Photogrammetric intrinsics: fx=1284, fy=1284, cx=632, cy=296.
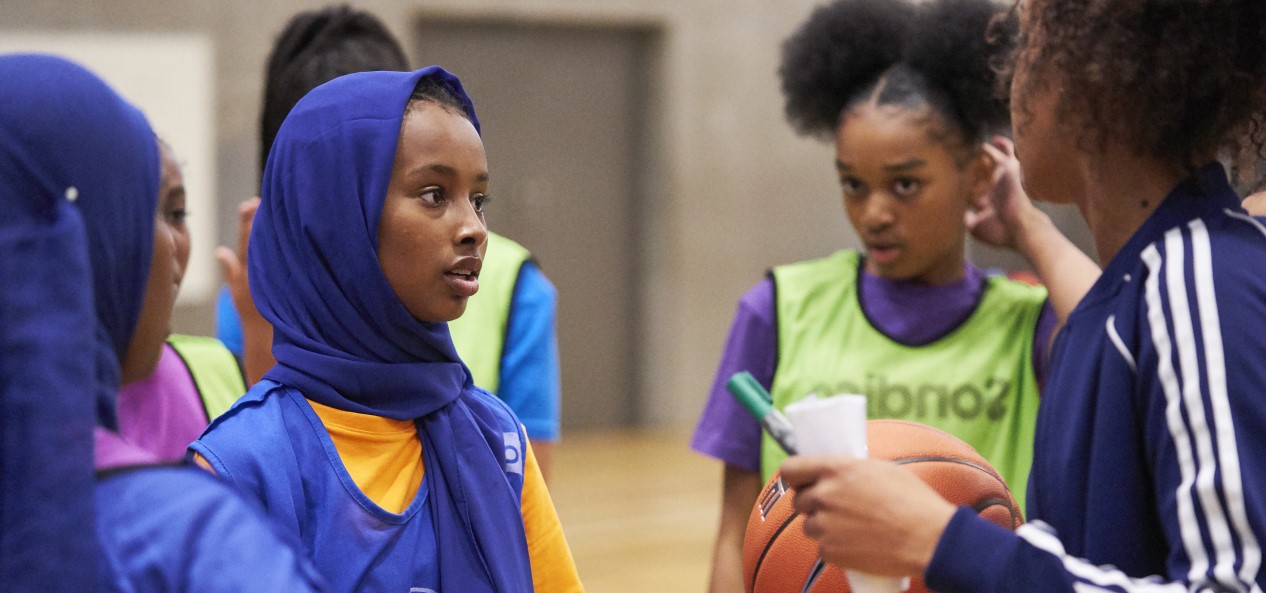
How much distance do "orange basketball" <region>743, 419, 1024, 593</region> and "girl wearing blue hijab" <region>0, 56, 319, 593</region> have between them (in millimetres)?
849

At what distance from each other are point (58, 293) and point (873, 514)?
2.49 ft

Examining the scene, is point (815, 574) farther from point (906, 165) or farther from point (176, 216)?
point (176, 216)

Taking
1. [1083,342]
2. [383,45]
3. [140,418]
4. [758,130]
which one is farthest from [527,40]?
[1083,342]

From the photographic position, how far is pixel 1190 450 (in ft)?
3.83

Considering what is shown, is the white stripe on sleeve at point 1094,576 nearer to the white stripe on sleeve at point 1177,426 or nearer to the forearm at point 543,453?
the white stripe on sleeve at point 1177,426

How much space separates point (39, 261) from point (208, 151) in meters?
6.91

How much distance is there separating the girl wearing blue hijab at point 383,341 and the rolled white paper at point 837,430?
0.52 meters

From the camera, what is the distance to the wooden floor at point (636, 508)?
5516 mm

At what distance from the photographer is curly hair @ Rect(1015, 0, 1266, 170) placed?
1278mm

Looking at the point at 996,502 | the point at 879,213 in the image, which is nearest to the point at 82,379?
the point at 996,502

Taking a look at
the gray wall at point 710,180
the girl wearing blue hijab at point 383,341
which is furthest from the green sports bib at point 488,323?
the gray wall at point 710,180

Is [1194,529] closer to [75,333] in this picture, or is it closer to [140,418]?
[75,333]

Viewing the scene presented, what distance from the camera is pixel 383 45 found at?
2521mm

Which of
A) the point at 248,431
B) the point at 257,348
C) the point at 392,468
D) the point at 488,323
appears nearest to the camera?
the point at 248,431
